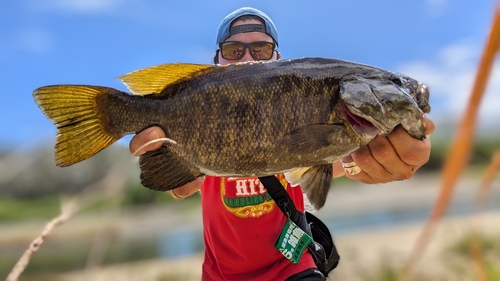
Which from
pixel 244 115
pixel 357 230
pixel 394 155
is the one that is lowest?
pixel 357 230

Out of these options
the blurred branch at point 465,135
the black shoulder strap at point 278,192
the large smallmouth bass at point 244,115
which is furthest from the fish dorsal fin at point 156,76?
the blurred branch at point 465,135

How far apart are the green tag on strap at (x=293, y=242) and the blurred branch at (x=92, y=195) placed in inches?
71.0

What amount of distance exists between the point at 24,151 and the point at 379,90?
1.55 m

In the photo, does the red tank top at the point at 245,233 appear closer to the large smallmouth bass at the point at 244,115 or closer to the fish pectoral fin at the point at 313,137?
the large smallmouth bass at the point at 244,115

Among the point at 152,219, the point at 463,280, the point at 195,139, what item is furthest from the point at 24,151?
the point at 152,219

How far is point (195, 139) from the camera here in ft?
6.69

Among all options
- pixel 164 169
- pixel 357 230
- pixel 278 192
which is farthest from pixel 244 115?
pixel 357 230

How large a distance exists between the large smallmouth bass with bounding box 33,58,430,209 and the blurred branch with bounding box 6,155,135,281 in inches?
37.5

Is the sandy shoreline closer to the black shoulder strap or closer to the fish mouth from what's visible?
the fish mouth

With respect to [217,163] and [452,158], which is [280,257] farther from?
[452,158]

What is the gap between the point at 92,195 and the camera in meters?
0.92

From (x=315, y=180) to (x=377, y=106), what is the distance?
49 centimetres

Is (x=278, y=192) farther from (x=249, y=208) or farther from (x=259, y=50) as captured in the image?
(x=259, y=50)

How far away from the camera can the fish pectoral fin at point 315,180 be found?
213 centimetres
